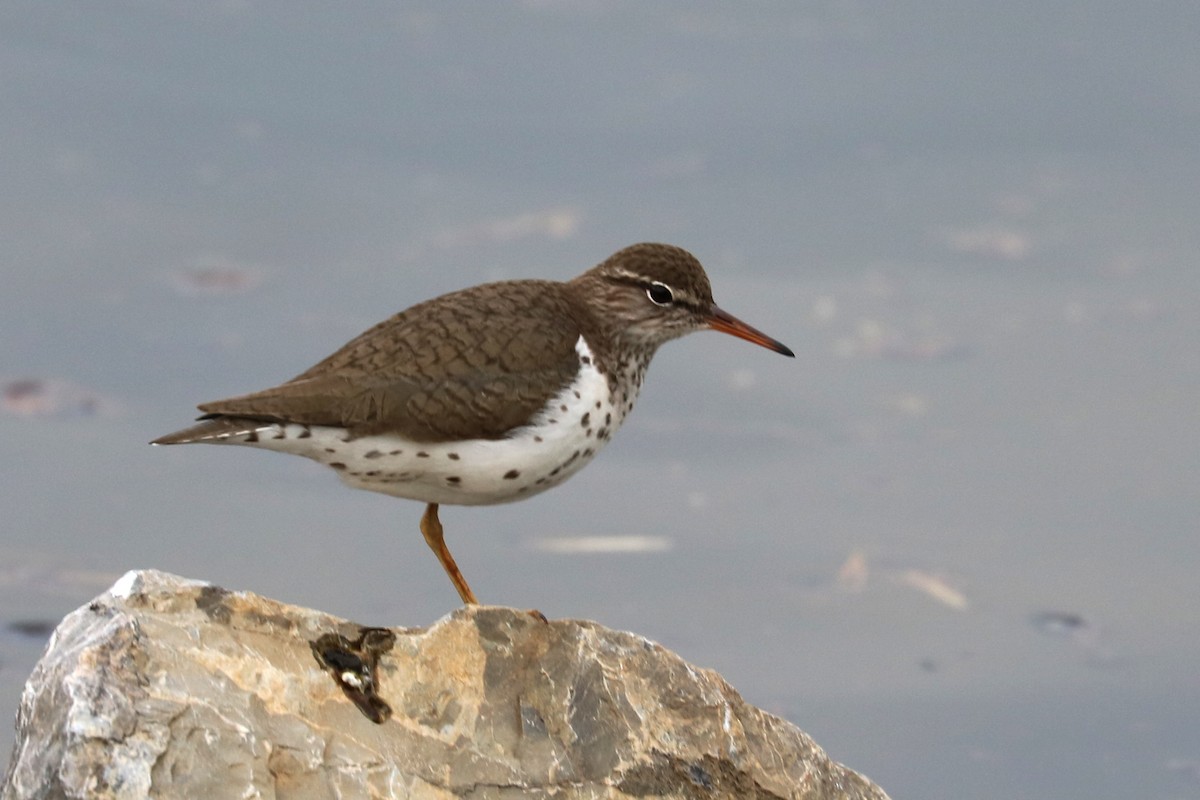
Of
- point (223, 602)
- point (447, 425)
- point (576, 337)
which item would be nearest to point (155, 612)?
point (223, 602)

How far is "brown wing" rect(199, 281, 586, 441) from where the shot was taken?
8016mm

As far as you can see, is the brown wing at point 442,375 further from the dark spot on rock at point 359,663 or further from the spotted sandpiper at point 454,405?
the dark spot on rock at point 359,663

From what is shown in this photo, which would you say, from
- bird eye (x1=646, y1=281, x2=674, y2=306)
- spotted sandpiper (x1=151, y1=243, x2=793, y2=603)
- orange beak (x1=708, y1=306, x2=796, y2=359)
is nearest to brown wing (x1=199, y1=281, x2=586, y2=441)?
spotted sandpiper (x1=151, y1=243, x2=793, y2=603)

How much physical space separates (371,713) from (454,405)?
194 cm

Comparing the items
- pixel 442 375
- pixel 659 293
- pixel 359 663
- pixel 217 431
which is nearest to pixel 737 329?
pixel 659 293

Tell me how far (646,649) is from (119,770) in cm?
231

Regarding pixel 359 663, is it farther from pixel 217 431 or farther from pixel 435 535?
pixel 435 535

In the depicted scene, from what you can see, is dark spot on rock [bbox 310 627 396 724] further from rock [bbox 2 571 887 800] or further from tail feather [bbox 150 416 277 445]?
tail feather [bbox 150 416 277 445]

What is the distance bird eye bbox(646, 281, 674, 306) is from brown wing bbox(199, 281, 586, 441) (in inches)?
28.8

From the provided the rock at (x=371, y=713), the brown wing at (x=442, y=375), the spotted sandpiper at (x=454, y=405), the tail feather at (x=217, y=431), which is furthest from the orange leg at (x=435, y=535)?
the rock at (x=371, y=713)

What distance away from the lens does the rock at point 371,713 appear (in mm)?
6137

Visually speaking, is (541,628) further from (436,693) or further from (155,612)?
(155,612)

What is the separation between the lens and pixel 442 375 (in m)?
8.26

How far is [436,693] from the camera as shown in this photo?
272 inches
